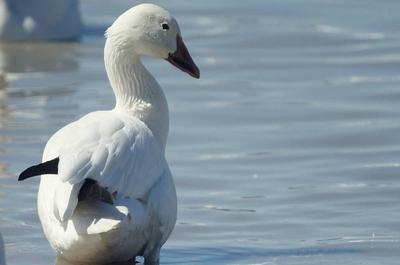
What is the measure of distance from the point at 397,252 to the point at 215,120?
3.49m

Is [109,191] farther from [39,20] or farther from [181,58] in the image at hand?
[39,20]

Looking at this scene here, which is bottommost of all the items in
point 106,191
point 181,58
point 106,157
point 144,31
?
point 106,191

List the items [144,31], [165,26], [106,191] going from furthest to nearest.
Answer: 1. [165,26]
2. [144,31]
3. [106,191]

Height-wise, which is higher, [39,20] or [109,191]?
[109,191]

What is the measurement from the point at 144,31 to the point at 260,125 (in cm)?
271

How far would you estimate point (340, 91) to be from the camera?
39.5ft

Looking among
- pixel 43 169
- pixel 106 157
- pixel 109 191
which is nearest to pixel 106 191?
pixel 109 191

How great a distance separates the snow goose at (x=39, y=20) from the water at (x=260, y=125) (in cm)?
18

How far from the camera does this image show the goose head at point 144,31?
8391 millimetres

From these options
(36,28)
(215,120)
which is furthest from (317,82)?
(36,28)

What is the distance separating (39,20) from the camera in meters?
14.9

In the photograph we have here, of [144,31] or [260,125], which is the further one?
[260,125]

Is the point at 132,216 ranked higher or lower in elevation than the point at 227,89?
higher

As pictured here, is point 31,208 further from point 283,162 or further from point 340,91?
point 340,91
